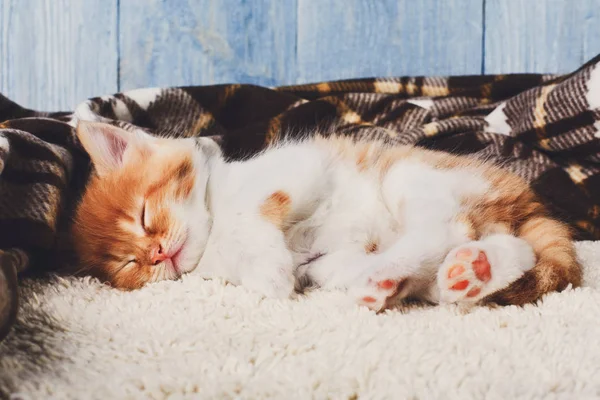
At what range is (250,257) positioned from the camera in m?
1.05

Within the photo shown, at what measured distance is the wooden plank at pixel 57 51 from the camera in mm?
2043

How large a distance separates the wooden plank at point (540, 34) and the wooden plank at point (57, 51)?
1.43 metres

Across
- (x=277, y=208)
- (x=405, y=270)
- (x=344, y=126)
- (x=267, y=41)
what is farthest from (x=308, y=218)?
(x=267, y=41)

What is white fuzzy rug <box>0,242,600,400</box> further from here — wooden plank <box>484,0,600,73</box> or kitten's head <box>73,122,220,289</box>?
wooden plank <box>484,0,600,73</box>

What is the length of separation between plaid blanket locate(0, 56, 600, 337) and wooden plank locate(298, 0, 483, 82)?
20 cm

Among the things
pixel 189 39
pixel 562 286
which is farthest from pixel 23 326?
pixel 189 39

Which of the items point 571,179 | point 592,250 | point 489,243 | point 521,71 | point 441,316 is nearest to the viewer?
point 441,316

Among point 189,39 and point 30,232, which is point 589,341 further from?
point 189,39

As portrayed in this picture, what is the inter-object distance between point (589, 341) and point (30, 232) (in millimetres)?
976

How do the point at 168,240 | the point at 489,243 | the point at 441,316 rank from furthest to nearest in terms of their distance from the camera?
the point at 168,240, the point at 489,243, the point at 441,316

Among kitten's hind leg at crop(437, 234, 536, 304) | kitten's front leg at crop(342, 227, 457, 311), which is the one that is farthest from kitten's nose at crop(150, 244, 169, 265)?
kitten's hind leg at crop(437, 234, 536, 304)

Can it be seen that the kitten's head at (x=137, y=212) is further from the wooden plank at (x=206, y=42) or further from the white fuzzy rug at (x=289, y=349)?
the wooden plank at (x=206, y=42)

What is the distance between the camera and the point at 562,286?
0.95 m

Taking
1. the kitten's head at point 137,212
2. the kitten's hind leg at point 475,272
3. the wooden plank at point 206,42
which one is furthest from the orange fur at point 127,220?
the wooden plank at point 206,42
